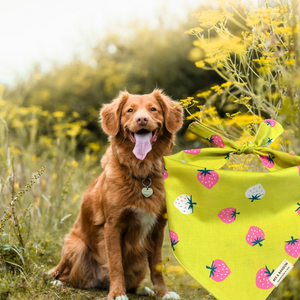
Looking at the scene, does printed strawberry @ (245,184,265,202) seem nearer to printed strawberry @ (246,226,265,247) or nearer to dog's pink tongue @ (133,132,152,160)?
printed strawberry @ (246,226,265,247)

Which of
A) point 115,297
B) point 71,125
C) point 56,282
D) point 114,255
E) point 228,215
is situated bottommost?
point 71,125

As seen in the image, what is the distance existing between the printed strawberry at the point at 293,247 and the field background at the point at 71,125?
66 centimetres

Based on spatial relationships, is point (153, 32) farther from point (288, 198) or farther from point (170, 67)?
point (288, 198)

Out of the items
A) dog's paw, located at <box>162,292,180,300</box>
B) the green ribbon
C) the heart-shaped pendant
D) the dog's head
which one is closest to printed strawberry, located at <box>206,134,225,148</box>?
the green ribbon

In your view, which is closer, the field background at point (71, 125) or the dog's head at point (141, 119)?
the dog's head at point (141, 119)

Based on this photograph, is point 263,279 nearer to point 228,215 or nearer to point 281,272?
point 281,272

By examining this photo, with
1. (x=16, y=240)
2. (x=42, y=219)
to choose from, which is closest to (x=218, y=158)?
(x=16, y=240)

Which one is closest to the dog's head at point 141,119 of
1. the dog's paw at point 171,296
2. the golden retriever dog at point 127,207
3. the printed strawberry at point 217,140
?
the golden retriever dog at point 127,207

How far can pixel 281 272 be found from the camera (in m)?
1.90

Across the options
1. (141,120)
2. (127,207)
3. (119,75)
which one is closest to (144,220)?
(127,207)

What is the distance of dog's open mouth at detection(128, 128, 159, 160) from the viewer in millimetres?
2494

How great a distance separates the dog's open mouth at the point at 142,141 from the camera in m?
2.49

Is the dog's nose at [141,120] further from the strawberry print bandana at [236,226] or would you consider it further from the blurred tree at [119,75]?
the blurred tree at [119,75]

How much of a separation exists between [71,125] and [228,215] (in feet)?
14.6
